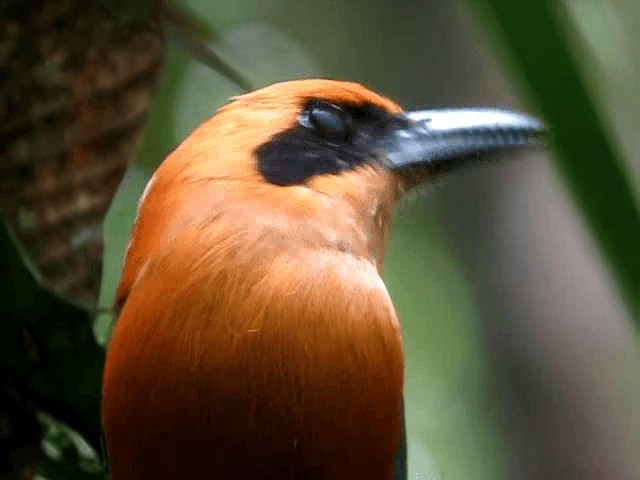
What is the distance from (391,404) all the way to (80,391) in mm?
610

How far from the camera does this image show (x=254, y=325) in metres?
1.52

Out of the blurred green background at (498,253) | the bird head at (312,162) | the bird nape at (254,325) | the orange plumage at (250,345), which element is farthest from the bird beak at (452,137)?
the blurred green background at (498,253)

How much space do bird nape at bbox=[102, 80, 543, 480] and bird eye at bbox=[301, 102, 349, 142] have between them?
0.04 metres

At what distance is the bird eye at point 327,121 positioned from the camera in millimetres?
1832

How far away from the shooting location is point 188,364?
1492 mm

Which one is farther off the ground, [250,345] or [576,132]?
[576,132]

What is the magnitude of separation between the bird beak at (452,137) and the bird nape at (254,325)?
125 millimetres

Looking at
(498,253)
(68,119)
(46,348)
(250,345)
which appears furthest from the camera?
(498,253)

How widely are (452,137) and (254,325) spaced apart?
1.93 feet

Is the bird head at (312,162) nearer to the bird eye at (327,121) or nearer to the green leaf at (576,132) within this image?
the bird eye at (327,121)

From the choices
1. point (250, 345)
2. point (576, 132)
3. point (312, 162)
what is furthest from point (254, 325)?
point (576, 132)

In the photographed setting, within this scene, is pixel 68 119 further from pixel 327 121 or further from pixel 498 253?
pixel 498 253

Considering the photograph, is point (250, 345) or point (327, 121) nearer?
point (250, 345)

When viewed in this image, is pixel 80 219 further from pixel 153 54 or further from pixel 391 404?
pixel 391 404
